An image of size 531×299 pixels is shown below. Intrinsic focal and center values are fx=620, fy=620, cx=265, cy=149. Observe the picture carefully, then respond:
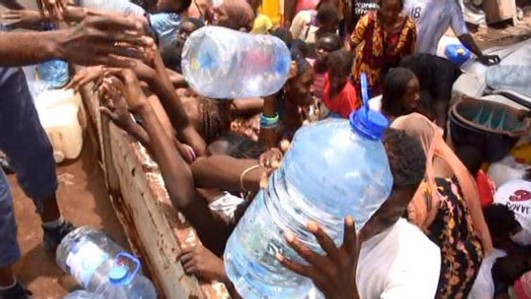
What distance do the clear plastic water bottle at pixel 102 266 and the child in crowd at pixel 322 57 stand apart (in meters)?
1.59

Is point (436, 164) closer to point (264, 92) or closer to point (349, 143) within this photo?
point (264, 92)

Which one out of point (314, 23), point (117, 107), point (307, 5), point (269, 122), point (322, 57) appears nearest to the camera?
point (117, 107)

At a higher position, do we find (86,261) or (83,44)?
(83,44)

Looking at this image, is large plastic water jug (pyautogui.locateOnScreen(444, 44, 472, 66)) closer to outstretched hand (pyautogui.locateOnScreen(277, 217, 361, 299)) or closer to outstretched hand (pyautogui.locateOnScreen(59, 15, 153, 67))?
outstretched hand (pyautogui.locateOnScreen(59, 15, 153, 67))

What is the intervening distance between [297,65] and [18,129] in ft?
4.64

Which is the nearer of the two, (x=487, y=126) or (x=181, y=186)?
(x=181, y=186)

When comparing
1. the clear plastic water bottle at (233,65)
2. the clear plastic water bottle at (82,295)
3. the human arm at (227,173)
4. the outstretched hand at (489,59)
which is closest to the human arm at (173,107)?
the clear plastic water bottle at (233,65)

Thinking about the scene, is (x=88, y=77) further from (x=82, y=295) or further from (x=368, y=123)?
(x=368, y=123)

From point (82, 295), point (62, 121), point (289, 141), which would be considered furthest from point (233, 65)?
point (62, 121)

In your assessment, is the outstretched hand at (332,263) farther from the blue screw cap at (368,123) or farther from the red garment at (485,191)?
the red garment at (485,191)

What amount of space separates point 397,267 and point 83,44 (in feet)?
3.67

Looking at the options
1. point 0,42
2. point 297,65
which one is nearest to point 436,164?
point 297,65

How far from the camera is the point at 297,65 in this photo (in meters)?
2.89

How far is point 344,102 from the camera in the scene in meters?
3.61
